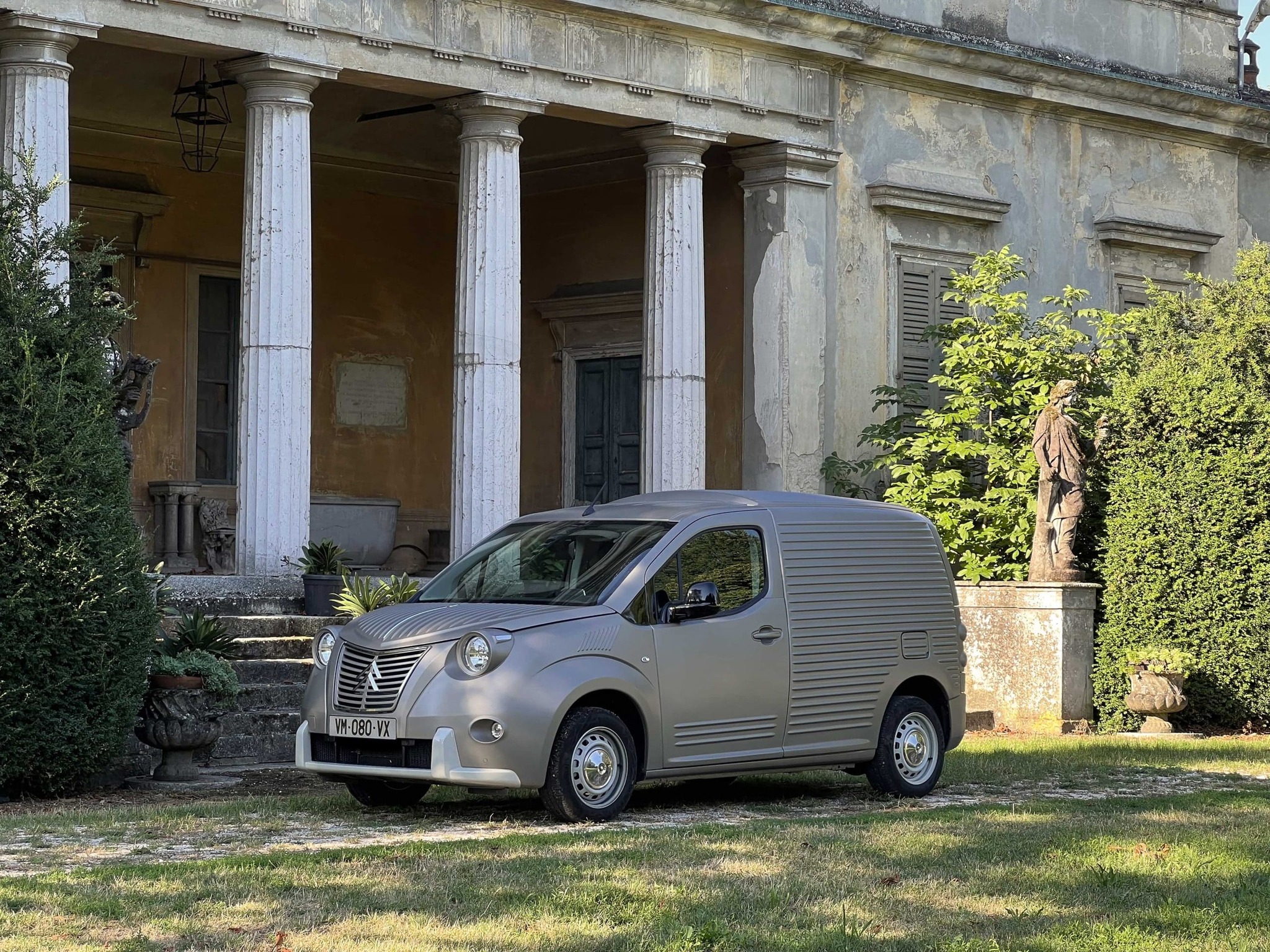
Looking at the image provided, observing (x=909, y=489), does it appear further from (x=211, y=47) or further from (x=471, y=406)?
(x=211, y=47)

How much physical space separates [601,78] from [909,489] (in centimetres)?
501

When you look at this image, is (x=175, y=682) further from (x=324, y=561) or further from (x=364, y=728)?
(x=324, y=561)

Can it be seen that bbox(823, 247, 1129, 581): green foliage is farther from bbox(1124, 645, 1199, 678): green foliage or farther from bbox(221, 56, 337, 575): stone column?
bbox(221, 56, 337, 575): stone column

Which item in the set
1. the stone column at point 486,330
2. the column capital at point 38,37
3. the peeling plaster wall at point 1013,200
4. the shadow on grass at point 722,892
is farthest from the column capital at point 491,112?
the shadow on grass at point 722,892

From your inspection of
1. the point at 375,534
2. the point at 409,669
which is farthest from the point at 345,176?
the point at 409,669

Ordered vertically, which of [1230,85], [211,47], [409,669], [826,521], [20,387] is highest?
[1230,85]

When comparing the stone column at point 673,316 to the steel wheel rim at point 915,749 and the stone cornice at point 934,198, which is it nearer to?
the stone cornice at point 934,198

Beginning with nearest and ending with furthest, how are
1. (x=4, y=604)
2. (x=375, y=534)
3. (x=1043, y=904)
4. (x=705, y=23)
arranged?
(x=1043, y=904)
(x=4, y=604)
(x=705, y=23)
(x=375, y=534)

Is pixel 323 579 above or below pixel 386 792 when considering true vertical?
above

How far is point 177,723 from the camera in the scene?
11.9 m

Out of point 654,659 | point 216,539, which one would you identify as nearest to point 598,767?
point 654,659

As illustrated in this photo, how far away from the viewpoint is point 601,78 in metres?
17.9

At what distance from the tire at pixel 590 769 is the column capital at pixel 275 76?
26.5 ft

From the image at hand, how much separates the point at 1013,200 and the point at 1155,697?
24.3ft
